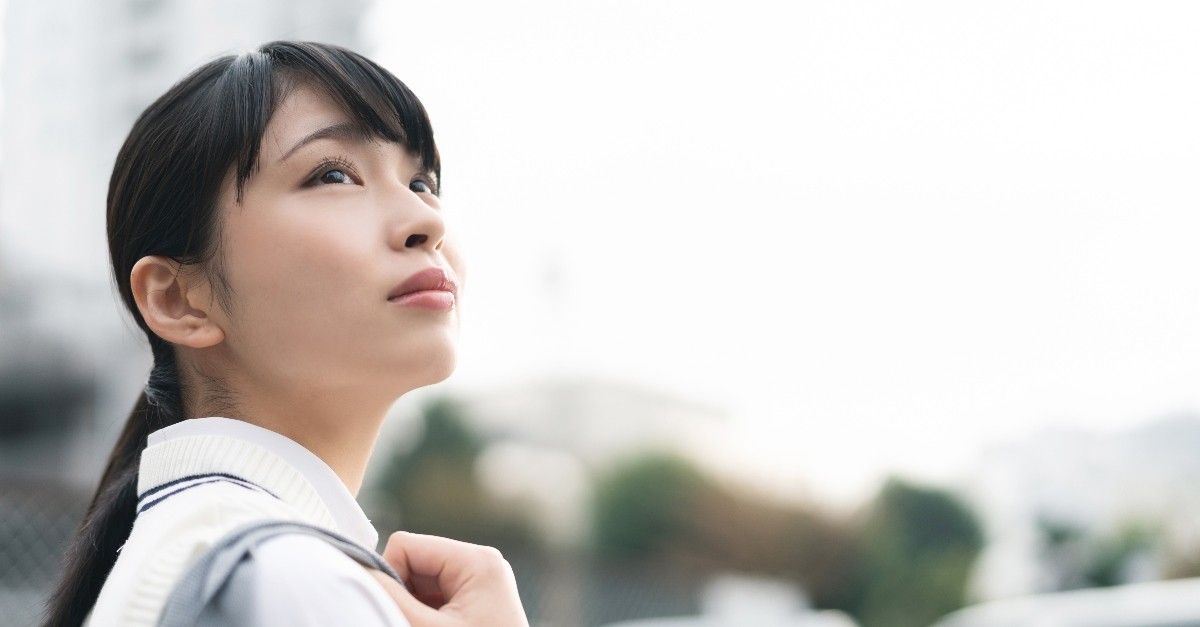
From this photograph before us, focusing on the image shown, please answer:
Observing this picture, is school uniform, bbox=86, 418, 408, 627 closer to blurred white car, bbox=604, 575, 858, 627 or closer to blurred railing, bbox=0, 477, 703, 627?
blurred railing, bbox=0, 477, 703, 627

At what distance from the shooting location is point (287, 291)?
1151mm

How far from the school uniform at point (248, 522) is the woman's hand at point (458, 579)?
0.10 metres

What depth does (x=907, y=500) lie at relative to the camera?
1953 centimetres

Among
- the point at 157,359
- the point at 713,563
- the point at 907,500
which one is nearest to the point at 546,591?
the point at 157,359

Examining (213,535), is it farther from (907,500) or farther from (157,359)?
(907,500)

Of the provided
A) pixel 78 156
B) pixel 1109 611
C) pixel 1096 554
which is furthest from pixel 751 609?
pixel 1109 611

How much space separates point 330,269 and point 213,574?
15.2 inches

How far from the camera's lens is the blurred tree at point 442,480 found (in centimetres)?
1677

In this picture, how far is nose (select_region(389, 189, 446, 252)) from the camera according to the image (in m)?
1.17

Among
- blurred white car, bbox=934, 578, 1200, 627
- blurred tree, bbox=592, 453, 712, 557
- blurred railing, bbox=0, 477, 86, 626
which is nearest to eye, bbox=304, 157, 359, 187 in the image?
blurred white car, bbox=934, 578, 1200, 627

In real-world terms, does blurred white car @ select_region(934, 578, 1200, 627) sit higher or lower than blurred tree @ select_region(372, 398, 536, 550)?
higher

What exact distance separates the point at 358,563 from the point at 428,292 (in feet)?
1.08

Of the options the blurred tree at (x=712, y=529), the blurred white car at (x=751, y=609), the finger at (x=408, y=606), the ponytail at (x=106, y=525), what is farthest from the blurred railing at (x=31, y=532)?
the blurred tree at (x=712, y=529)

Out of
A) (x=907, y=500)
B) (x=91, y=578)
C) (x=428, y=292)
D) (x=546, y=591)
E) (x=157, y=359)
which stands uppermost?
(x=428, y=292)
